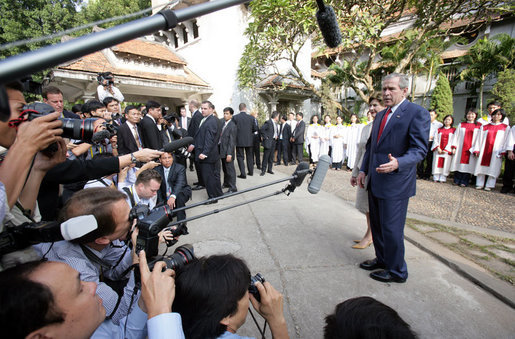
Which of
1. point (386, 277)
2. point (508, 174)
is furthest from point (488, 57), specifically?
point (386, 277)

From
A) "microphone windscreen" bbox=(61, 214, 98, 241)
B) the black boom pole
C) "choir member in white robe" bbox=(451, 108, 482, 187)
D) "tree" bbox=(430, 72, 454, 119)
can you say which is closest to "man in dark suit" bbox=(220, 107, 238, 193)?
"microphone windscreen" bbox=(61, 214, 98, 241)

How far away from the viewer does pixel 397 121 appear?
2412 millimetres

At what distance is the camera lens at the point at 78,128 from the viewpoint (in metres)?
1.60

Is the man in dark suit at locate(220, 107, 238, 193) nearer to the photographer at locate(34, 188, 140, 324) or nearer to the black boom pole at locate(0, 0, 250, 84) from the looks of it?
the photographer at locate(34, 188, 140, 324)

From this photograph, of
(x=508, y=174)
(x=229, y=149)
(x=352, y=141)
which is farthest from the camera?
(x=352, y=141)

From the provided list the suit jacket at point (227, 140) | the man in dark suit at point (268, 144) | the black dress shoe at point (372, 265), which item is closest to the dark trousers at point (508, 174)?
the black dress shoe at point (372, 265)

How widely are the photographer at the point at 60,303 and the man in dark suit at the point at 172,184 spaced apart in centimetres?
284

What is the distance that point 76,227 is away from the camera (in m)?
0.97

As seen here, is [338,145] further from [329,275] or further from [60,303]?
[60,303]

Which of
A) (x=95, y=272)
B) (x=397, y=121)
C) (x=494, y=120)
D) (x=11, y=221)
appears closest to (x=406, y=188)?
(x=397, y=121)

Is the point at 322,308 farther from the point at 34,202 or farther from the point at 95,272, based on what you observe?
the point at 34,202

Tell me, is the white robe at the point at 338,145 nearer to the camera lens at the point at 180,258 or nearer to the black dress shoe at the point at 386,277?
the black dress shoe at the point at 386,277

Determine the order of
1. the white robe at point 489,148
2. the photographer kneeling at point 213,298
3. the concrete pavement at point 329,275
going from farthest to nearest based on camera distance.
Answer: the white robe at point 489,148
the concrete pavement at point 329,275
the photographer kneeling at point 213,298

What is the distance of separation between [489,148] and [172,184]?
7442mm
